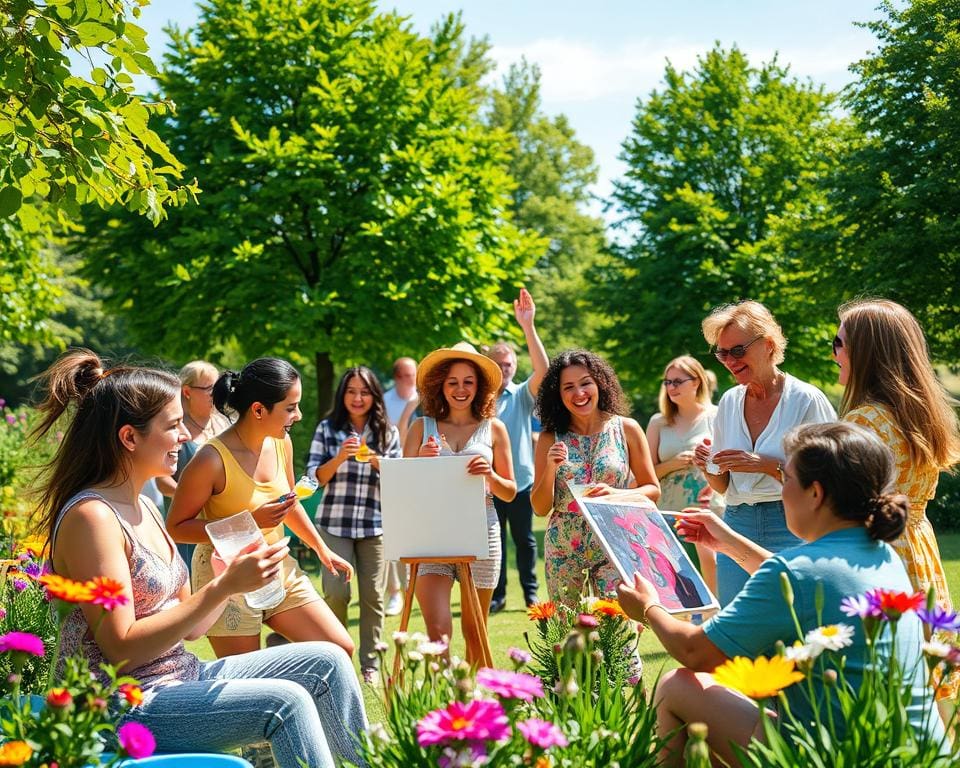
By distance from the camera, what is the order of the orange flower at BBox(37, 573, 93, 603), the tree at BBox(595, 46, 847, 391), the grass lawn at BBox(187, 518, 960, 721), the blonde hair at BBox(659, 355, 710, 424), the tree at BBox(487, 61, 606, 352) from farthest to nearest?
the tree at BBox(487, 61, 606, 352), the tree at BBox(595, 46, 847, 391), the blonde hair at BBox(659, 355, 710, 424), the grass lawn at BBox(187, 518, 960, 721), the orange flower at BBox(37, 573, 93, 603)

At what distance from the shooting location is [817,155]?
2438 centimetres

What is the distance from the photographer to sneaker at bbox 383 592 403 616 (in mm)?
9586

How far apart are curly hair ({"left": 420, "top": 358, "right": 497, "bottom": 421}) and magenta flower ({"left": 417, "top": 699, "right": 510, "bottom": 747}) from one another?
385 cm

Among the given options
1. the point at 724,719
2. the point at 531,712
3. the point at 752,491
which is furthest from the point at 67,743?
the point at 752,491

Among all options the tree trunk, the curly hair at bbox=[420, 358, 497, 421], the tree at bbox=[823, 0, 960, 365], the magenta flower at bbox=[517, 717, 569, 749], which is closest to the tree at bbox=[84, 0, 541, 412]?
the tree trunk

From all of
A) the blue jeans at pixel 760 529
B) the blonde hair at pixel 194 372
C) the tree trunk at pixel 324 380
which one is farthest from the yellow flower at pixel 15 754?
the tree trunk at pixel 324 380

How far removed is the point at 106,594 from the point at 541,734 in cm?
108

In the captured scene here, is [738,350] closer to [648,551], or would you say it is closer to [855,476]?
[648,551]

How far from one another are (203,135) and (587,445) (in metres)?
12.7

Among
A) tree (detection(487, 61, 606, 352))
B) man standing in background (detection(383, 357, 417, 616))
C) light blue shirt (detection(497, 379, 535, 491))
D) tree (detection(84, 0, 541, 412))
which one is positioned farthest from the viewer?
tree (detection(487, 61, 606, 352))

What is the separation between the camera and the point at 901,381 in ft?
12.4

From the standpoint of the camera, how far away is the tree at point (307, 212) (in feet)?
52.3

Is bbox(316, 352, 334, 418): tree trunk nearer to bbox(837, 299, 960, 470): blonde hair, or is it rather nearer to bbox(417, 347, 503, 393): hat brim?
bbox(417, 347, 503, 393): hat brim

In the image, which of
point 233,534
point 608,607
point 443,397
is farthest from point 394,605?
point 608,607
